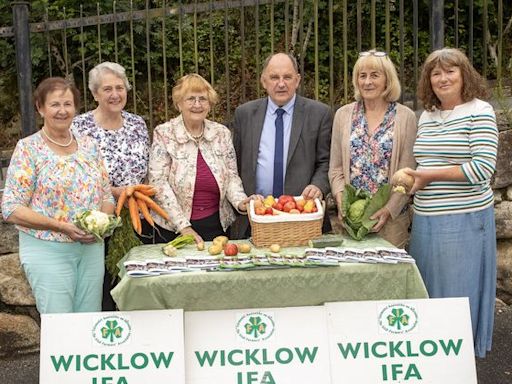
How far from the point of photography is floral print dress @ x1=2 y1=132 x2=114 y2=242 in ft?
13.4

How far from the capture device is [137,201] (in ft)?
14.8

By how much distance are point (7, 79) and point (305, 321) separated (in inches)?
210

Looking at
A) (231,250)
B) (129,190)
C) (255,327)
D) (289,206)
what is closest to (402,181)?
(289,206)

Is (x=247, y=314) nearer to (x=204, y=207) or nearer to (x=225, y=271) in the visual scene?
(x=225, y=271)

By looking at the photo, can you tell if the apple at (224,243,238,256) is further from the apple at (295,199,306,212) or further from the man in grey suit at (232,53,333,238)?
the man in grey suit at (232,53,333,238)

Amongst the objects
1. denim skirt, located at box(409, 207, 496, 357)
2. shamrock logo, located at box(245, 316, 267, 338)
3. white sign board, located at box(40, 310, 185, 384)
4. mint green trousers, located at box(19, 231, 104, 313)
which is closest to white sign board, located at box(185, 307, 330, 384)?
shamrock logo, located at box(245, 316, 267, 338)

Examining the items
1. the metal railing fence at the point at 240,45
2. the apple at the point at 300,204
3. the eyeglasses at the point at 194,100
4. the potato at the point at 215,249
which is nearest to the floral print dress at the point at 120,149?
the eyeglasses at the point at 194,100

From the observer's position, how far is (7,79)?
8.18 m

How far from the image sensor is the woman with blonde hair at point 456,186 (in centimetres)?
439

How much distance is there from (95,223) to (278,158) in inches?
52.9

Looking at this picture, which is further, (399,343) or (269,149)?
(269,149)

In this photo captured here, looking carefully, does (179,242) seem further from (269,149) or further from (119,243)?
(269,149)

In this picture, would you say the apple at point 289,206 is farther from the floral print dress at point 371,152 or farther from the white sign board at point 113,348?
the white sign board at point 113,348

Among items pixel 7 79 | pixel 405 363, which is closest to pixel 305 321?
pixel 405 363
